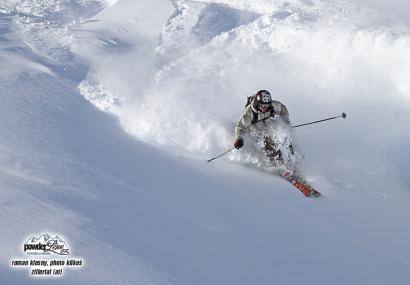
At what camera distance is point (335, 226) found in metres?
6.50

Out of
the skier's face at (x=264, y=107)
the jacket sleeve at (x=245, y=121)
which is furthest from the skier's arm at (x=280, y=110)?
the jacket sleeve at (x=245, y=121)

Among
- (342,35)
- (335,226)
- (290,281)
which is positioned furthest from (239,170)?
(342,35)

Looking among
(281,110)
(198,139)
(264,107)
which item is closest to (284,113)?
(281,110)

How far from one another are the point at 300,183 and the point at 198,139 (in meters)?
2.21

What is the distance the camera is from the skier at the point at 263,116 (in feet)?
28.5

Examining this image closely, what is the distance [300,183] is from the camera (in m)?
7.84

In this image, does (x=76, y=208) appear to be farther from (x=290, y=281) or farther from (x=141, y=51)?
(x=141, y=51)

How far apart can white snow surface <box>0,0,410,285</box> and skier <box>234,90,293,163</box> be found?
0.53 meters

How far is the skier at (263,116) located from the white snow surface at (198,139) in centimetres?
53

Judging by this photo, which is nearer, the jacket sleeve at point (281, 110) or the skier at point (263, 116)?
the skier at point (263, 116)

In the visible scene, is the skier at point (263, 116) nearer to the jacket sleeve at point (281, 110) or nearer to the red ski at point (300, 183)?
the jacket sleeve at point (281, 110)

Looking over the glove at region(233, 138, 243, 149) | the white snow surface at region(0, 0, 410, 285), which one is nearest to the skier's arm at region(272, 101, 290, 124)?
the white snow surface at region(0, 0, 410, 285)

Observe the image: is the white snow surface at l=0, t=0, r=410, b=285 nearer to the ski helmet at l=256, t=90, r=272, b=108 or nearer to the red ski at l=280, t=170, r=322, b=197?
the red ski at l=280, t=170, r=322, b=197

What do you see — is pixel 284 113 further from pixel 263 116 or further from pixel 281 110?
pixel 263 116
